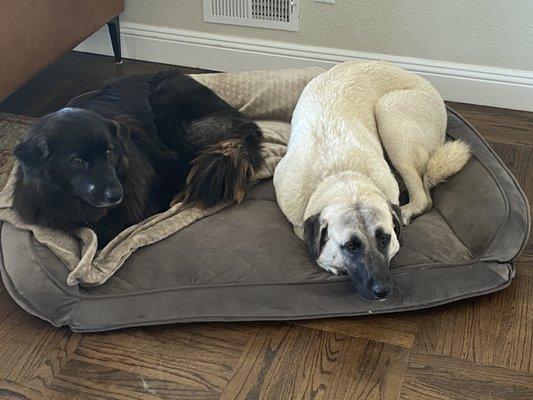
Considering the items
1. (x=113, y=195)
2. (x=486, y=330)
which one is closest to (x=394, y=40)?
(x=486, y=330)

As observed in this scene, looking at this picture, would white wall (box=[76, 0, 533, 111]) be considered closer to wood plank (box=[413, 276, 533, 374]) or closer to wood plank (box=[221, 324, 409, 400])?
wood plank (box=[413, 276, 533, 374])

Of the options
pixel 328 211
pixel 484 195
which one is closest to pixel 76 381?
pixel 328 211

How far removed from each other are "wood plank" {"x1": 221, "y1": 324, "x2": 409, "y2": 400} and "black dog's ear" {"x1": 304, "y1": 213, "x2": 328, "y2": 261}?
230 millimetres

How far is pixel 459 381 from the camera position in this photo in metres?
1.87

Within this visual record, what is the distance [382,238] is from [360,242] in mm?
70

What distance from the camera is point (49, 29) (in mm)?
3045

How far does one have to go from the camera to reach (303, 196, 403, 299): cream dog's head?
1.92 meters

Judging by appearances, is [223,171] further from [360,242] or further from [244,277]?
[360,242]

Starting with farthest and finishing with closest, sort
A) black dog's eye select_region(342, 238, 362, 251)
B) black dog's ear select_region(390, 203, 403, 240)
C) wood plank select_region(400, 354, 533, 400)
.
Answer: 1. black dog's ear select_region(390, 203, 403, 240)
2. black dog's eye select_region(342, 238, 362, 251)
3. wood plank select_region(400, 354, 533, 400)

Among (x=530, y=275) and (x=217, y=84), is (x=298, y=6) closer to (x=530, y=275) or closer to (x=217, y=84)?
(x=217, y=84)

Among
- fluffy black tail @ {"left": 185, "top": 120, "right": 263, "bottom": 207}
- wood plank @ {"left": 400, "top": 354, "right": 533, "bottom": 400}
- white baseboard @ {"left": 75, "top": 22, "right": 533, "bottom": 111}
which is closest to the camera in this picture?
wood plank @ {"left": 400, "top": 354, "right": 533, "bottom": 400}

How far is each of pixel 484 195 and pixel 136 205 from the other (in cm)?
112

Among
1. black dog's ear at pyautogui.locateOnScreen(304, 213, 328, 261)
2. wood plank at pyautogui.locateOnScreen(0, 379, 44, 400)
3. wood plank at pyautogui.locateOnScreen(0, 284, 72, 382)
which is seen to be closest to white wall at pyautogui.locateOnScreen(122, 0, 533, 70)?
black dog's ear at pyautogui.locateOnScreen(304, 213, 328, 261)

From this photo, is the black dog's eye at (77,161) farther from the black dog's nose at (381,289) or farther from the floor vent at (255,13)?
the floor vent at (255,13)
